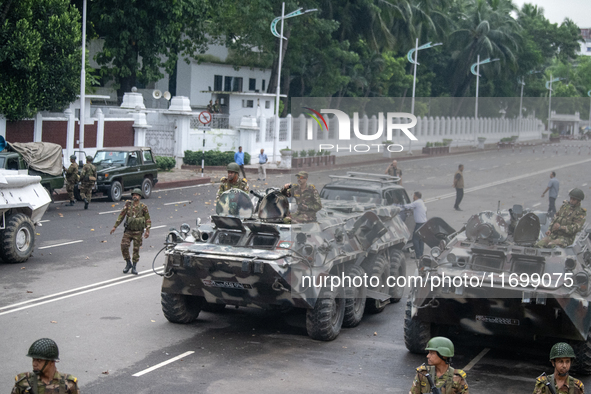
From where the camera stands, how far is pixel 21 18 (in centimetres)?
2781

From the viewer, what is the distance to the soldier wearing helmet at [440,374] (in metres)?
6.00

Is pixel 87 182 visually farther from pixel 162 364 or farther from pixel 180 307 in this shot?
pixel 162 364

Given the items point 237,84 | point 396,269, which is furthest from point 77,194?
point 237,84

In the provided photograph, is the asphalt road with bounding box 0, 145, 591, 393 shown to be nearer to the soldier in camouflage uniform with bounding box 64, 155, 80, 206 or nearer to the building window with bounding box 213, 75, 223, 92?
the soldier in camouflage uniform with bounding box 64, 155, 80, 206

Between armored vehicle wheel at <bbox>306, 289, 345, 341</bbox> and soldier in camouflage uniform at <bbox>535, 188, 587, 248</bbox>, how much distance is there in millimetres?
3123

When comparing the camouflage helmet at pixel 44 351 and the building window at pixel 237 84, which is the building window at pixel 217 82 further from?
the camouflage helmet at pixel 44 351

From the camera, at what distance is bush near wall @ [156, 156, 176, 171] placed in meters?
35.7

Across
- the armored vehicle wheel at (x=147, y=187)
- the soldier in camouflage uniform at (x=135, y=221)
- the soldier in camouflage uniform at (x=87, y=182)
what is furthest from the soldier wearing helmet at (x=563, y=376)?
the armored vehicle wheel at (x=147, y=187)

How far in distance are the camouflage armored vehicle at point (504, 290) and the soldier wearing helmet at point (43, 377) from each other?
16.7 feet

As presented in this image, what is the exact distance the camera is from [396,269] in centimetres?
1300

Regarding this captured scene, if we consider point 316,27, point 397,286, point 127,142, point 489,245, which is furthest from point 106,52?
point 489,245

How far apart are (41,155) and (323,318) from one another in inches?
585

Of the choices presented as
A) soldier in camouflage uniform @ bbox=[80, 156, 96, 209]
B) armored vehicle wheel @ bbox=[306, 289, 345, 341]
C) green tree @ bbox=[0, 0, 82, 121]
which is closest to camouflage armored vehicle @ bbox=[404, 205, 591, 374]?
armored vehicle wheel @ bbox=[306, 289, 345, 341]

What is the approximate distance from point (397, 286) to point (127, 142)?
79.6 feet
